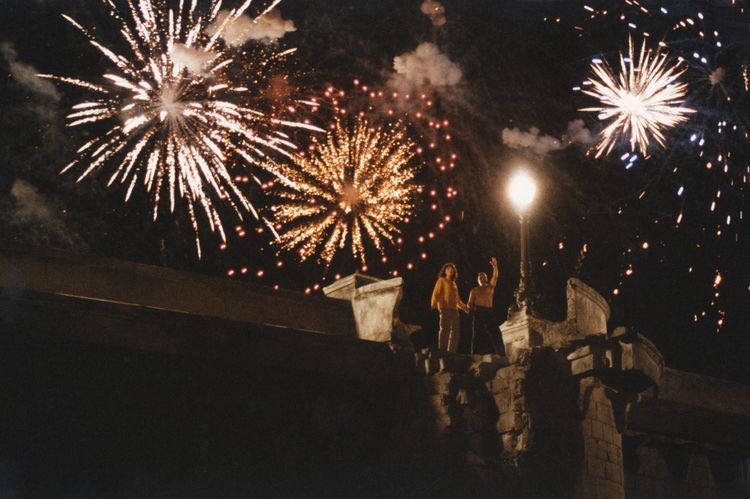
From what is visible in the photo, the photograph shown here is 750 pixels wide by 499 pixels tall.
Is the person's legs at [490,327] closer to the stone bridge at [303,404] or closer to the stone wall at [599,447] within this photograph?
the stone bridge at [303,404]

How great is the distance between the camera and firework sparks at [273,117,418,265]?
52.7 feet

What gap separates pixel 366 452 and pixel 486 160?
1013 centimetres

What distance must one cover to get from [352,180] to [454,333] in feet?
14.7

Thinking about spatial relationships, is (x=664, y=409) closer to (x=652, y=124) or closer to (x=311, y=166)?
(x=652, y=124)

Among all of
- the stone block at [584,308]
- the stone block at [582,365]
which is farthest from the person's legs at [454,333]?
the stone block at [582,365]

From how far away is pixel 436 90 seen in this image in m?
17.6

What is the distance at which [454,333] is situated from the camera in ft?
42.1

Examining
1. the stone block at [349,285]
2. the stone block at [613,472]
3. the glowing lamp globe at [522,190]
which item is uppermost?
the glowing lamp globe at [522,190]

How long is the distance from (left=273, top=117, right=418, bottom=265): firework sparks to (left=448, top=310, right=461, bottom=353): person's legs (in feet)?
10.4

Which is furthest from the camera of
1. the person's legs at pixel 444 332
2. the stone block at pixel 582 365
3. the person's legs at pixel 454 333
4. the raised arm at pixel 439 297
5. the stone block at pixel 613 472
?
the raised arm at pixel 439 297

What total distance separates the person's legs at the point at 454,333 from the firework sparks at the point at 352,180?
3.18 meters

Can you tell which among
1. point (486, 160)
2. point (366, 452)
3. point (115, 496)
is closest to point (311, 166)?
point (486, 160)

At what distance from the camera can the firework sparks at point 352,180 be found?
16.1m

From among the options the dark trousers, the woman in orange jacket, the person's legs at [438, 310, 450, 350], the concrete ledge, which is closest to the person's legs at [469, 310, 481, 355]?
the dark trousers
